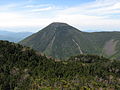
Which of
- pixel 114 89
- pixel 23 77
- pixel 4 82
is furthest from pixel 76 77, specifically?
pixel 4 82

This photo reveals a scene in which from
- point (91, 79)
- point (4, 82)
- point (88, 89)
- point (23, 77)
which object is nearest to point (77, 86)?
point (88, 89)

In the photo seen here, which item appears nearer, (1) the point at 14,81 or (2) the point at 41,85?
(2) the point at 41,85

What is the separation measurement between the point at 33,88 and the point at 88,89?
4886 cm

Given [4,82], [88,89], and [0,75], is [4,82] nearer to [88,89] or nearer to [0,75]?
[0,75]

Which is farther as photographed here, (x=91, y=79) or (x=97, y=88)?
(x=91, y=79)

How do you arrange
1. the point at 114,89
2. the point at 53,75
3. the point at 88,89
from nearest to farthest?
1. the point at 88,89
2. the point at 114,89
3. the point at 53,75

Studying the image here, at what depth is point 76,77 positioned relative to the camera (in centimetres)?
19400

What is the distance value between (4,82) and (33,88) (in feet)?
108

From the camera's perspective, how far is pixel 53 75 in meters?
196

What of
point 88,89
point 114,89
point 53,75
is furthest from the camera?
point 53,75

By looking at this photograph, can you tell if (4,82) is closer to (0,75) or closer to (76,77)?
(0,75)

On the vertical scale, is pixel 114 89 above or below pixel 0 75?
below

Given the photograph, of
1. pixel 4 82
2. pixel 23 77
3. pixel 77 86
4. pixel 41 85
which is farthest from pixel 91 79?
pixel 4 82

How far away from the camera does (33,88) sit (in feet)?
561
